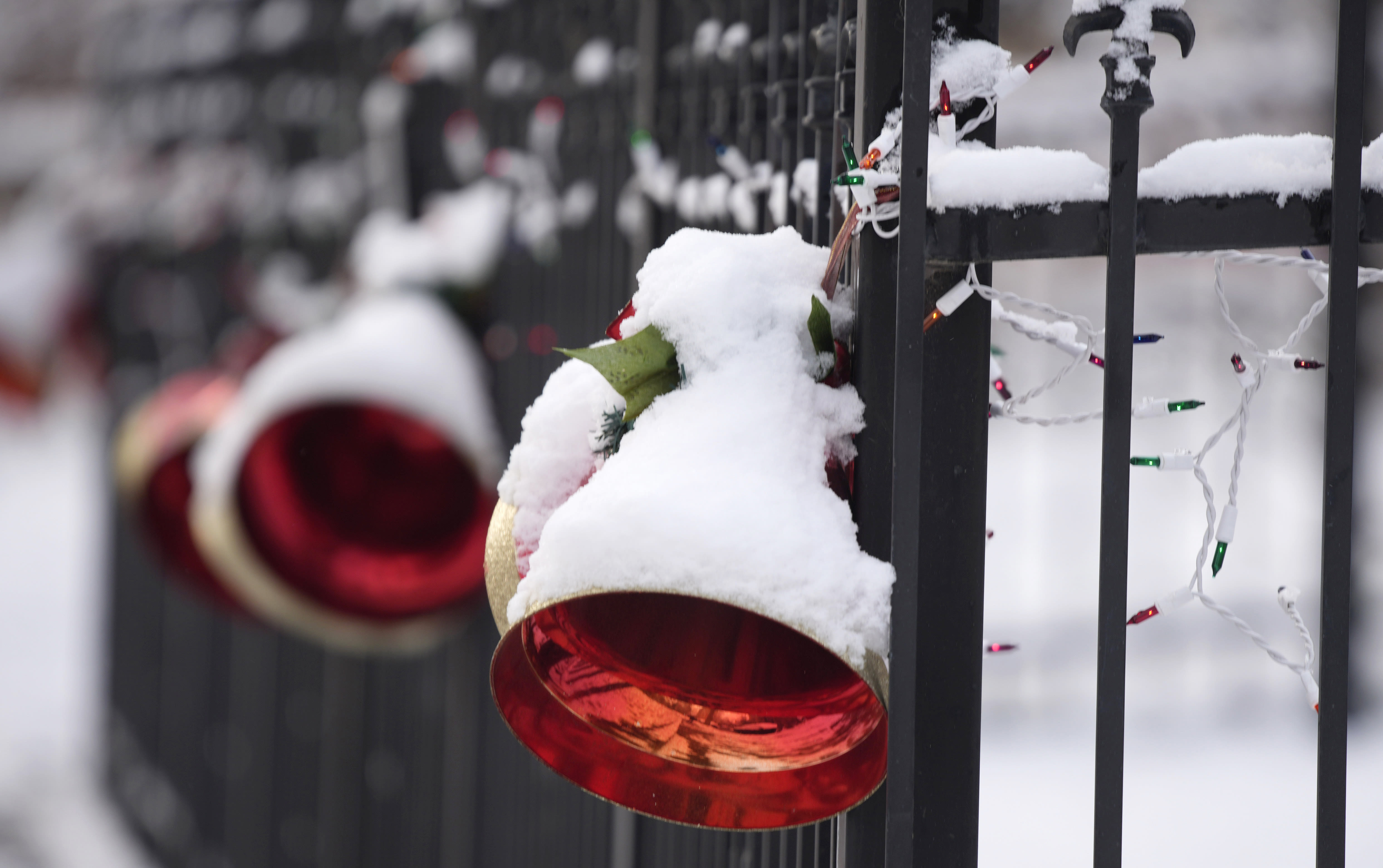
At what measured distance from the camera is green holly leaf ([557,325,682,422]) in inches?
31.1

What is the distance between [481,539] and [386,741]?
3.60 feet

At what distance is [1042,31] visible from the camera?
5.20 m

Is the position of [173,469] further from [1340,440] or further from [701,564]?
[1340,440]

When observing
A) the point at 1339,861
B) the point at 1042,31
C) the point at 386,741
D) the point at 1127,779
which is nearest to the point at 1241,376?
the point at 1339,861

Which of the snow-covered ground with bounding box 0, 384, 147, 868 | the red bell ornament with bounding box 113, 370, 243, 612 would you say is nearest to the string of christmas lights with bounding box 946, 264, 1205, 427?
the red bell ornament with bounding box 113, 370, 243, 612

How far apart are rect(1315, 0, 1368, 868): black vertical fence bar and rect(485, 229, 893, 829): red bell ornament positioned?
29cm

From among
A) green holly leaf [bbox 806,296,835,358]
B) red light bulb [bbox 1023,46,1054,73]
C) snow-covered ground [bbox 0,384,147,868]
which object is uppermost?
red light bulb [bbox 1023,46,1054,73]

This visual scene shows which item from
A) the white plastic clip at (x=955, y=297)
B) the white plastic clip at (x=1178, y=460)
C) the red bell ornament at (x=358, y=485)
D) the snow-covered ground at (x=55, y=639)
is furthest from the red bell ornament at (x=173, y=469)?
the snow-covered ground at (x=55, y=639)

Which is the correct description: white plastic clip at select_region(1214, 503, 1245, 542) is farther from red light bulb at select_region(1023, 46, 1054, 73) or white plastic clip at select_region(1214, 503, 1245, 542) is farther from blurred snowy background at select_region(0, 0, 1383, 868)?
blurred snowy background at select_region(0, 0, 1383, 868)

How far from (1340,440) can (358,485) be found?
1407mm

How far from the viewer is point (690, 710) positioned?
35.6 inches

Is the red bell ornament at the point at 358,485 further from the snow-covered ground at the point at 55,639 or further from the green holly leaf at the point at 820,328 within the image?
the snow-covered ground at the point at 55,639

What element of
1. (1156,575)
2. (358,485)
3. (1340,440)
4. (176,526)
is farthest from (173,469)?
(1156,575)

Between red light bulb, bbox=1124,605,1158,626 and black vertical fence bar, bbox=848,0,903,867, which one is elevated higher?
black vertical fence bar, bbox=848,0,903,867
